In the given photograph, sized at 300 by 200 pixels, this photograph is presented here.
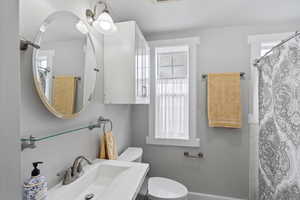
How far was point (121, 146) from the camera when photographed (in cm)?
189

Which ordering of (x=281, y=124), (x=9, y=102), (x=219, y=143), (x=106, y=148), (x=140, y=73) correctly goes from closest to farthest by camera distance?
1. (x=9, y=102)
2. (x=281, y=124)
3. (x=106, y=148)
4. (x=140, y=73)
5. (x=219, y=143)

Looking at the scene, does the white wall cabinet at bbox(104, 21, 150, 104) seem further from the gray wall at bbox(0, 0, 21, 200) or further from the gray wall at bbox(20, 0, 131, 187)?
the gray wall at bbox(0, 0, 21, 200)

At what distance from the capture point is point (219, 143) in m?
1.97

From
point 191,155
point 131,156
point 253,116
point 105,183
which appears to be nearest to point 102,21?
point 105,183

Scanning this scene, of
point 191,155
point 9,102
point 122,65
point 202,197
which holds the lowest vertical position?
point 202,197

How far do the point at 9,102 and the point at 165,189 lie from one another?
174 cm

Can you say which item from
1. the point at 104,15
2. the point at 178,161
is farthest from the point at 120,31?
the point at 178,161

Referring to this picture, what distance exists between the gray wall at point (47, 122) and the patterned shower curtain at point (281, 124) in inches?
58.3

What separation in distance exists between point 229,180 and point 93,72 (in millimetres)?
2123

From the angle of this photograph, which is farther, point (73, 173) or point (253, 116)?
point (253, 116)

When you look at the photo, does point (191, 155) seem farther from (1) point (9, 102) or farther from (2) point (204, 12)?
(1) point (9, 102)

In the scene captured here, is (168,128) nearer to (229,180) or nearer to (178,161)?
(178,161)

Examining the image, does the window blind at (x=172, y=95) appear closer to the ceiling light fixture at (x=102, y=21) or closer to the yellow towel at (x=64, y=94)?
the ceiling light fixture at (x=102, y=21)

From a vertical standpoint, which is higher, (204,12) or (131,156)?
(204,12)
